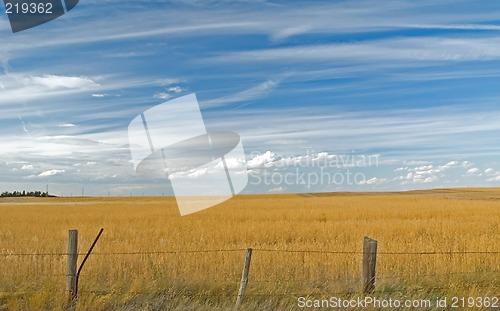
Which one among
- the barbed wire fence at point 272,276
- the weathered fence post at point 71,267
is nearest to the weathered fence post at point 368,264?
the barbed wire fence at point 272,276

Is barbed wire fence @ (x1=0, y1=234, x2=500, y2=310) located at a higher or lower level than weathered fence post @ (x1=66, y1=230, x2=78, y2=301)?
lower

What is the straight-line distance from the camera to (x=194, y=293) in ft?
30.4

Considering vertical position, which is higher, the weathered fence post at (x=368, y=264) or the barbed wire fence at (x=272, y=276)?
the weathered fence post at (x=368, y=264)

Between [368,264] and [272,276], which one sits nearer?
[368,264]

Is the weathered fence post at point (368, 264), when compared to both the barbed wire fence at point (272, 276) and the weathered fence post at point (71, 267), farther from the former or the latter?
the weathered fence post at point (71, 267)

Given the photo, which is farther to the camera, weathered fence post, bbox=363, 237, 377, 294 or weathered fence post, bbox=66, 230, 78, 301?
weathered fence post, bbox=363, 237, 377, 294

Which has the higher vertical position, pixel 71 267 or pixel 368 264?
pixel 71 267

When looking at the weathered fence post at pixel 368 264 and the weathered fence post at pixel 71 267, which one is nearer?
the weathered fence post at pixel 71 267

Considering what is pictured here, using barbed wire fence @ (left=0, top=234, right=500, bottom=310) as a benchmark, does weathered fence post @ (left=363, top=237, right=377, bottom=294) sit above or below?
above

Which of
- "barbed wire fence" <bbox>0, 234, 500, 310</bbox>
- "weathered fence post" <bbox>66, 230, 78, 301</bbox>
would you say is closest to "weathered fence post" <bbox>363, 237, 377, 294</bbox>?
"barbed wire fence" <bbox>0, 234, 500, 310</bbox>

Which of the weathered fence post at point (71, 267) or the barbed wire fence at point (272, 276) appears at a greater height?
the weathered fence post at point (71, 267)

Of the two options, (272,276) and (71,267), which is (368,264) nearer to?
Result: (272,276)

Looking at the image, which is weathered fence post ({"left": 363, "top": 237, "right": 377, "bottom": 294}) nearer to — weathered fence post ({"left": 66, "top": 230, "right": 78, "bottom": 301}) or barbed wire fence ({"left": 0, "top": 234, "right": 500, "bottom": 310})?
barbed wire fence ({"left": 0, "top": 234, "right": 500, "bottom": 310})

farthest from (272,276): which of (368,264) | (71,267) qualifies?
(71,267)
